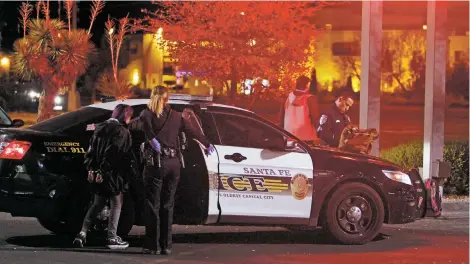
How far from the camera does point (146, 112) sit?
9195mm

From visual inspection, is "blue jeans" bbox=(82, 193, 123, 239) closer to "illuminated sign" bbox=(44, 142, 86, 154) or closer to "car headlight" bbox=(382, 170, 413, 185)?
"illuminated sign" bbox=(44, 142, 86, 154)

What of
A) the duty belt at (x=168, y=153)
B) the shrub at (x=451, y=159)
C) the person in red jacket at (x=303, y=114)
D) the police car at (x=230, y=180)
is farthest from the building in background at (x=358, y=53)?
the duty belt at (x=168, y=153)

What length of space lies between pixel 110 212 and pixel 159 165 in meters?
0.76

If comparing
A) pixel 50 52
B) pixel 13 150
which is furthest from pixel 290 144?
pixel 50 52

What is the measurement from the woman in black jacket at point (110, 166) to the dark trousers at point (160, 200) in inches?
12.5

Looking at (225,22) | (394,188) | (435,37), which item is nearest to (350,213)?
(394,188)

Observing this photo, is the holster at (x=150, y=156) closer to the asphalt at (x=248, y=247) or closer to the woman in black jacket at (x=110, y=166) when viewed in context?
the woman in black jacket at (x=110, y=166)

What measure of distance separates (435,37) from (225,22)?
535 centimetres

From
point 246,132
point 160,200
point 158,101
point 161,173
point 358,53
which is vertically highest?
point 358,53

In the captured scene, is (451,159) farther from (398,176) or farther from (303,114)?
(398,176)

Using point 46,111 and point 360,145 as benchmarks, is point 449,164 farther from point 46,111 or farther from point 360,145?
point 46,111

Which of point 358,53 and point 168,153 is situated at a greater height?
point 358,53

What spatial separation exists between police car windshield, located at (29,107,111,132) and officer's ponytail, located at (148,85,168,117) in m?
1.00

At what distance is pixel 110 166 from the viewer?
9203 millimetres
